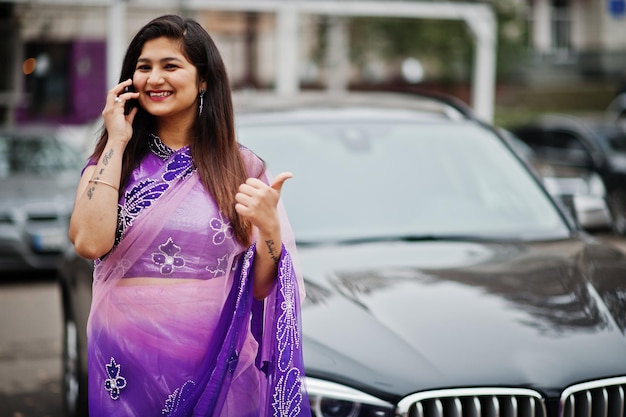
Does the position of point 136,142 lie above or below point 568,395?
above

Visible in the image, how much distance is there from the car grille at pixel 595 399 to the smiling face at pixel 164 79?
4.73ft

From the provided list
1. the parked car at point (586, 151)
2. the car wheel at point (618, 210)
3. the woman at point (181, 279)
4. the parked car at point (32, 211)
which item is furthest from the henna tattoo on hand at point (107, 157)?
the car wheel at point (618, 210)

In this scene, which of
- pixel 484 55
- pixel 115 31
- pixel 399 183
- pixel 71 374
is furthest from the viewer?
pixel 484 55

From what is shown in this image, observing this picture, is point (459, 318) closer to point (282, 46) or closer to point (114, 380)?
point (114, 380)

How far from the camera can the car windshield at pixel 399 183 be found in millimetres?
4441

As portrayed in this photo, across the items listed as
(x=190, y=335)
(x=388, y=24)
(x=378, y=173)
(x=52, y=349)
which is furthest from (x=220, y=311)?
(x=388, y=24)

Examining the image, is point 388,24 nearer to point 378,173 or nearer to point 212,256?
point 378,173

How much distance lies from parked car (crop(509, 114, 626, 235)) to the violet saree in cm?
992

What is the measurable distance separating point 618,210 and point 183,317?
11.3 metres

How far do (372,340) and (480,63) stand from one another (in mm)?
17086

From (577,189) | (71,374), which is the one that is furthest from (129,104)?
(577,189)

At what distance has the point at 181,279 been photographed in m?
2.69

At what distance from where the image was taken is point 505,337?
3236mm

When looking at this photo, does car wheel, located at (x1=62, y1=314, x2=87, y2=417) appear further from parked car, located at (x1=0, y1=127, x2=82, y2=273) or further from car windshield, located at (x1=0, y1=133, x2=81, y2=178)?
car windshield, located at (x1=0, y1=133, x2=81, y2=178)
